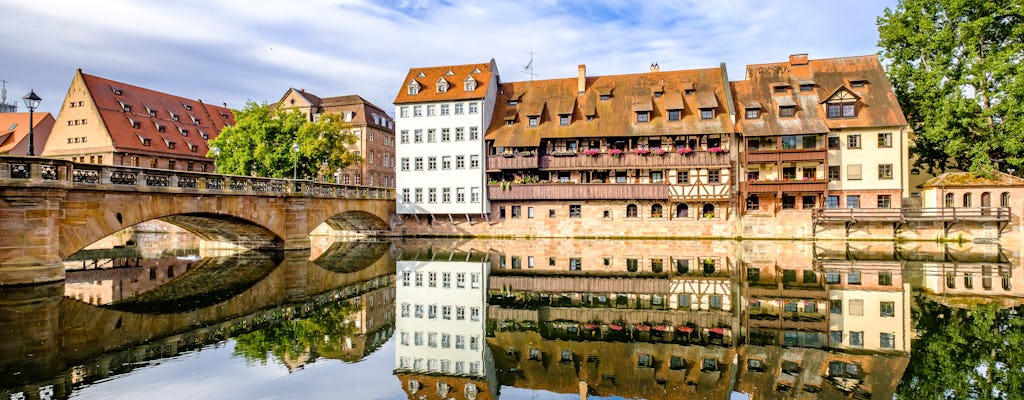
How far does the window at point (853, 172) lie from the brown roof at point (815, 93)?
285cm

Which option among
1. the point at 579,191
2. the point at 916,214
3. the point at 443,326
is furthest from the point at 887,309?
the point at 916,214

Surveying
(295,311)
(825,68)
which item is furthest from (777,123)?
(295,311)

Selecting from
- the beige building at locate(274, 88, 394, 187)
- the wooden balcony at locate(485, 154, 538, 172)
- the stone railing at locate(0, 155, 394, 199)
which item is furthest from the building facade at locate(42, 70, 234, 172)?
the wooden balcony at locate(485, 154, 538, 172)

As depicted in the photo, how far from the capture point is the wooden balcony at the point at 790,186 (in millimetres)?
39812

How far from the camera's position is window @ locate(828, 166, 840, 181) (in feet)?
136

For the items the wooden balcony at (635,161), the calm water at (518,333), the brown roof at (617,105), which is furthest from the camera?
the brown roof at (617,105)

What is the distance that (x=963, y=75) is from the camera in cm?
3988

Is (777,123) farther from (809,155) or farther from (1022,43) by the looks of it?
(1022,43)

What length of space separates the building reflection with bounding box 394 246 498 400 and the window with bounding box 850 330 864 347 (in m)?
7.71

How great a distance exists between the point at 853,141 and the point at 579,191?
65.0ft

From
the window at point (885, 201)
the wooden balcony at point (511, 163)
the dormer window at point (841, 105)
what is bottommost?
the window at point (885, 201)

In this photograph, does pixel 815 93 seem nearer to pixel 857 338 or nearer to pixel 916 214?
pixel 916 214

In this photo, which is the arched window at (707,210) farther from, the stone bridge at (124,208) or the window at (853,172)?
the stone bridge at (124,208)

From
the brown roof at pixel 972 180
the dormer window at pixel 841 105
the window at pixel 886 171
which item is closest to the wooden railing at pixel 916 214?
the brown roof at pixel 972 180
